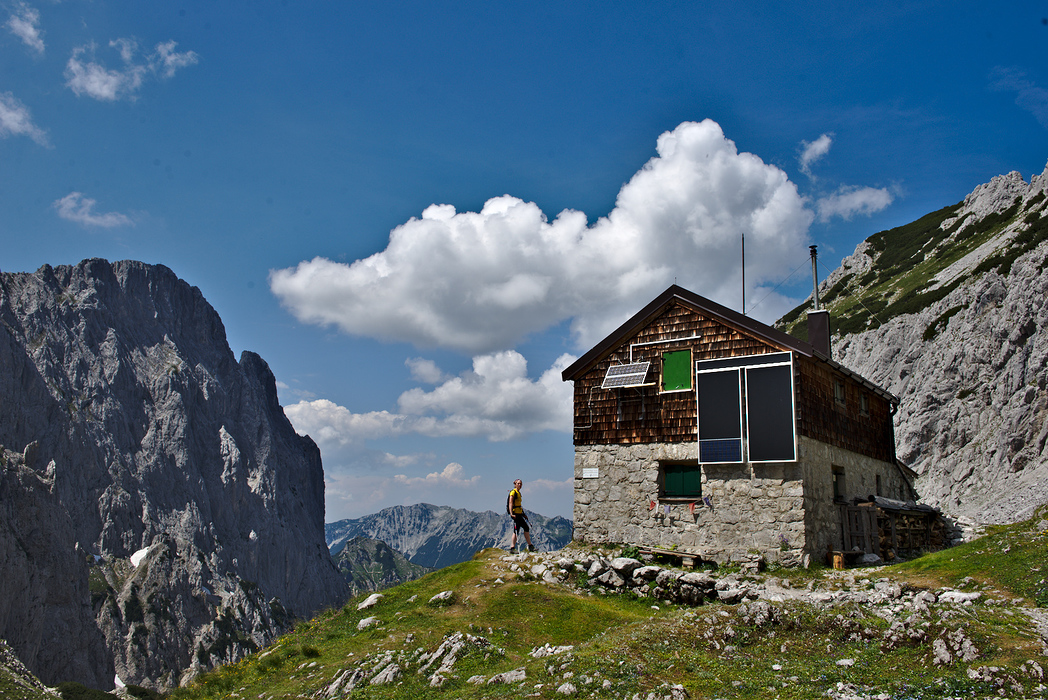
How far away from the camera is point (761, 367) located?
74.0 ft

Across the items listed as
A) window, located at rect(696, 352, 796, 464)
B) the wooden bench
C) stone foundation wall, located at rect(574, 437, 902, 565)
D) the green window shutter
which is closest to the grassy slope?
stone foundation wall, located at rect(574, 437, 902, 565)

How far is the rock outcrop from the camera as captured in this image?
45000 mm

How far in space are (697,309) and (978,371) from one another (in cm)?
4487

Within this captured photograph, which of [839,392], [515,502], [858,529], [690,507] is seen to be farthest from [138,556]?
[858,529]

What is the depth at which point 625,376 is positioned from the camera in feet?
80.1

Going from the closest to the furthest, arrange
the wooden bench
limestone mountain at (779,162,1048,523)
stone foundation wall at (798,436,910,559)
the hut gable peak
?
the wooden bench → stone foundation wall at (798,436,910,559) → the hut gable peak → limestone mountain at (779,162,1048,523)

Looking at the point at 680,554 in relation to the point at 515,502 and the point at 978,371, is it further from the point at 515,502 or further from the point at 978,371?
the point at 978,371

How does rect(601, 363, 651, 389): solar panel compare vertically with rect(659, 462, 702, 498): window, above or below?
above

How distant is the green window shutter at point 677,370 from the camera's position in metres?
23.8

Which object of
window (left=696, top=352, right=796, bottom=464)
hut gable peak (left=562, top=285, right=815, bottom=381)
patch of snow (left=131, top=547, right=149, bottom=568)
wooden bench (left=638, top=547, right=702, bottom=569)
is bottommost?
patch of snow (left=131, top=547, right=149, bottom=568)

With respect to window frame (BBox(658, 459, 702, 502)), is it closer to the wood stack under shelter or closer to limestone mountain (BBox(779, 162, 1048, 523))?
the wood stack under shelter

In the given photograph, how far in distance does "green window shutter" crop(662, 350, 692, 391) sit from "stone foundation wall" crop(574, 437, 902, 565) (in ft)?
6.88

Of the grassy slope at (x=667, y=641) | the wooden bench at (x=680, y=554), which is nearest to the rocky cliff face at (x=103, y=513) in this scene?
the wooden bench at (x=680, y=554)

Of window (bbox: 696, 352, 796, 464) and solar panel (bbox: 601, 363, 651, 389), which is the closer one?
window (bbox: 696, 352, 796, 464)
